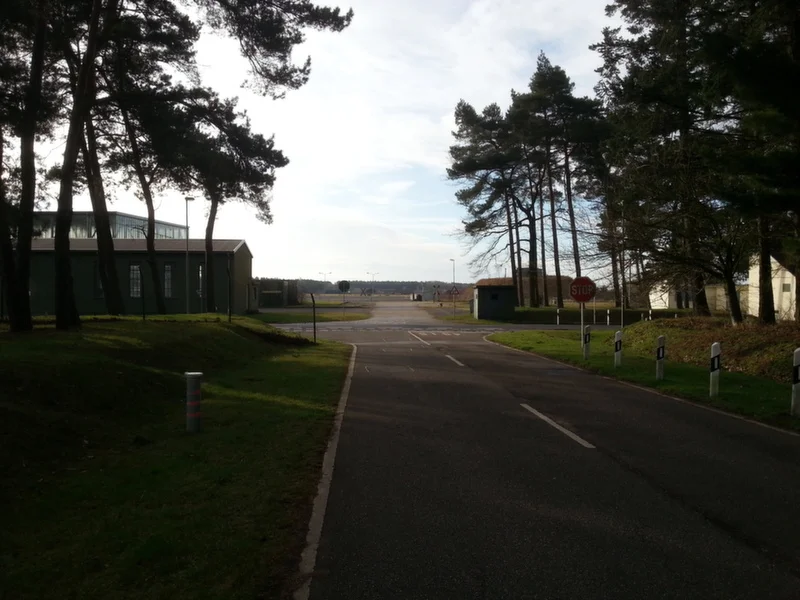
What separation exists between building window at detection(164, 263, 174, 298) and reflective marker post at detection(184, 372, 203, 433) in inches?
1698

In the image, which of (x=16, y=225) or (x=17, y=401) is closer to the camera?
(x=17, y=401)

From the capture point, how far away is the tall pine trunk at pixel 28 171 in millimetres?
15951

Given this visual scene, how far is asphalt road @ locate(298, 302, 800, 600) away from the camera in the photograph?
4.53m

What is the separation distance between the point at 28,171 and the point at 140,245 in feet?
126

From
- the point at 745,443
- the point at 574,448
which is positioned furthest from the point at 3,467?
the point at 745,443

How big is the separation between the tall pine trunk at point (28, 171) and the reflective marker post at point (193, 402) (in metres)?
9.49

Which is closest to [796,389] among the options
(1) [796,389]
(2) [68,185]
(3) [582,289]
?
(1) [796,389]

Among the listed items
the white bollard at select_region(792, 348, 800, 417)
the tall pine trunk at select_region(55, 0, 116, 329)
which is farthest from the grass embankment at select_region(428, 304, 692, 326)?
the white bollard at select_region(792, 348, 800, 417)

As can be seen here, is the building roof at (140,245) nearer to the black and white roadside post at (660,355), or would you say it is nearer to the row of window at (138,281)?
the row of window at (138,281)

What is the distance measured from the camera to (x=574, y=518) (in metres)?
5.77

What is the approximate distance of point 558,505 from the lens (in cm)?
616

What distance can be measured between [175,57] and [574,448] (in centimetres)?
1728

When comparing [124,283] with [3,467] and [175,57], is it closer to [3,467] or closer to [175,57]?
[175,57]

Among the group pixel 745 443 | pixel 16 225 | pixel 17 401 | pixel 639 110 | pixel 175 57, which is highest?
pixel 175 57
